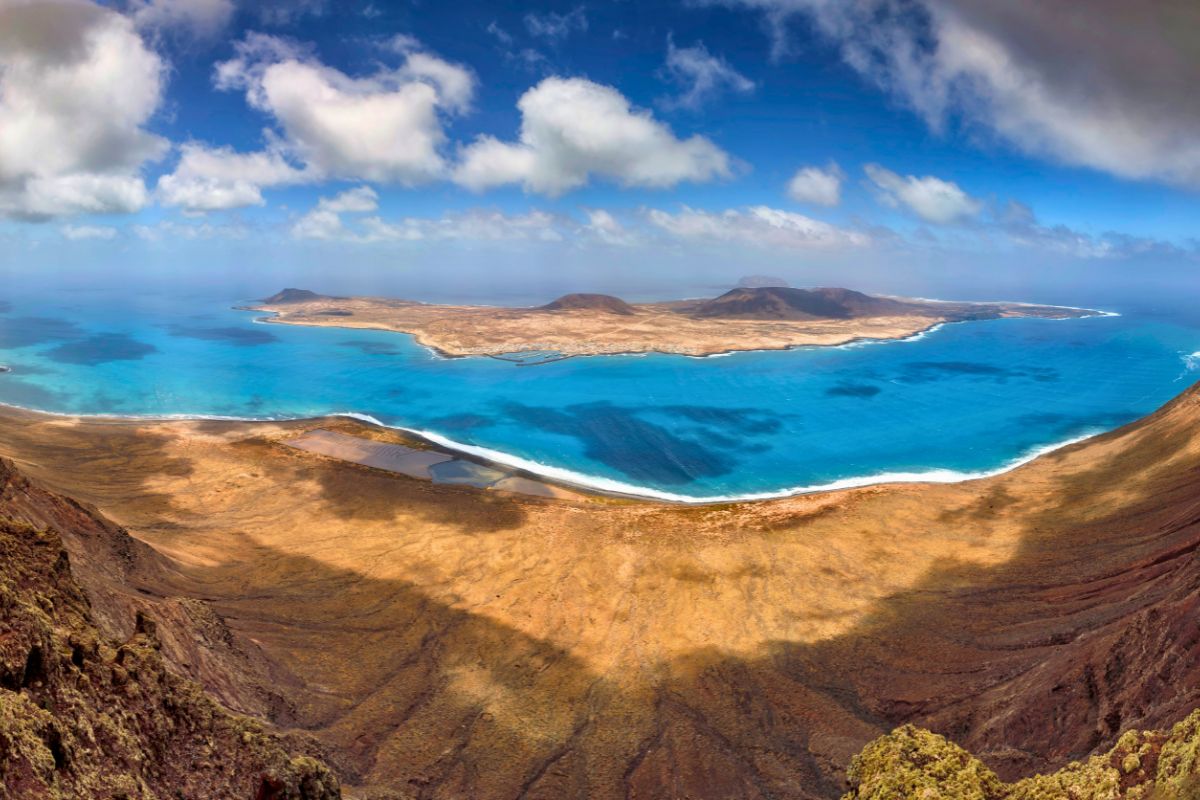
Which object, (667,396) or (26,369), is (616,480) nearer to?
(667,396)

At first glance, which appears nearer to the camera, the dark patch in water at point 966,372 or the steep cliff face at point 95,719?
the steep cliff face at point 95,719

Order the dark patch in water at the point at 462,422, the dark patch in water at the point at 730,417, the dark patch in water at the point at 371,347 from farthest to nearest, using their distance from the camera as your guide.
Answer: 1. the dark patch in water at the point at 371,347
2. the dark patch in water at the point at 730,417
3. the dark patch in water at the point at 462,422

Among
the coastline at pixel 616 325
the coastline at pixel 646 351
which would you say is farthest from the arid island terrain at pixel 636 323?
the coastline at pixel 646 351

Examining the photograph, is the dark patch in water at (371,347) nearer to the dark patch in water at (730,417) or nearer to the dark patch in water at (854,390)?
the dark patch in water at (730,417)

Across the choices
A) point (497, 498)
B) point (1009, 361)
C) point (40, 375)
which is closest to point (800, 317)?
point (1009, 361)

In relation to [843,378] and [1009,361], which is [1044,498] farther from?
[1009,361]

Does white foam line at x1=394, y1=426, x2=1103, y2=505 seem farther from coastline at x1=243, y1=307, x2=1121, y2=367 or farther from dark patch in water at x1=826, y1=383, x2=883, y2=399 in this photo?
coastline at x1=243, y1=307, x2=1121, y2=367
